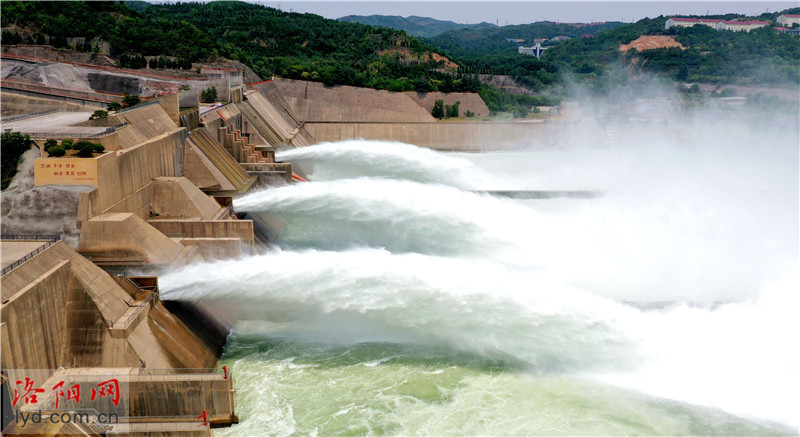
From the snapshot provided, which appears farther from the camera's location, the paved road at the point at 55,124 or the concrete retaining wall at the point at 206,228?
the paved road at the point at 55,124

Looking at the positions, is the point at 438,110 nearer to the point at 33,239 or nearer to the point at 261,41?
the point at 261,41

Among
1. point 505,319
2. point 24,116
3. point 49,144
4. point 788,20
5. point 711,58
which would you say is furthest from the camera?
point 788,20

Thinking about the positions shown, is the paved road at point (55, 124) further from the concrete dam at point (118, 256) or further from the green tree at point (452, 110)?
the green tree at point (452, 110)

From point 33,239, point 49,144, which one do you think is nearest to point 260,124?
point 49,144

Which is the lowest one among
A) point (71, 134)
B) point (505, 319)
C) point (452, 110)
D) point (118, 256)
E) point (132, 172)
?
point (505, 319)

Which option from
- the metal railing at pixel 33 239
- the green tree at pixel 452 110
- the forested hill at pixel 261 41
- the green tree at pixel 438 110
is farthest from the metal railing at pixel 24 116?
the green tree at pixel 452 110

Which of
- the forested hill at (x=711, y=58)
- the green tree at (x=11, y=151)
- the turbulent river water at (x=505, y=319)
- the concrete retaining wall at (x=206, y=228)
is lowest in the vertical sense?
the turbulent river water at (x=505, y=319)
